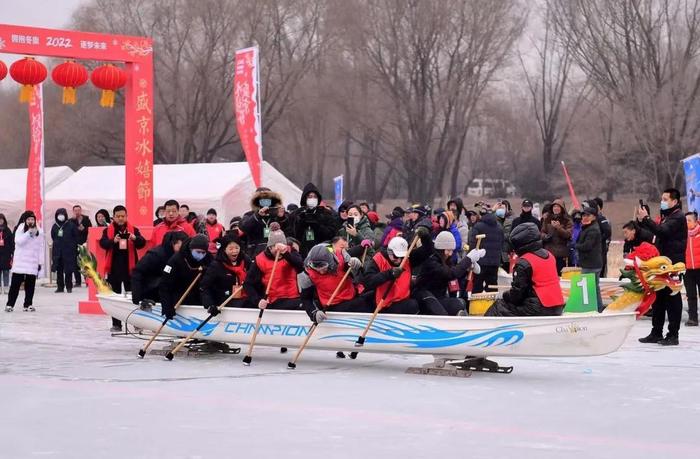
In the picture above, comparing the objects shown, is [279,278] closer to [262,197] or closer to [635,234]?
[262,197]

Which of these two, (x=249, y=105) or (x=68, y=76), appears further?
(x=249, y=105)

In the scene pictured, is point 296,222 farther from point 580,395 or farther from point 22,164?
point 22,164

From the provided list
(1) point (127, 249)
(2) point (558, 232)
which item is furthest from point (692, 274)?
(1) point (127, 249)

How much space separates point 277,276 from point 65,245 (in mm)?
10783

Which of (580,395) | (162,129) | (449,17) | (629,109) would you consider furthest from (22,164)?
(580,395)

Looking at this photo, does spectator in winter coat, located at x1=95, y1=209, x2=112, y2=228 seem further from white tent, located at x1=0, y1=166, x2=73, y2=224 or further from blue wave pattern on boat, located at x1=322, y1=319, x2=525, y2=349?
white tent, located at x1=0, y1=166, x2=73, y2=224

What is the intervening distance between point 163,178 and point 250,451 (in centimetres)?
2032

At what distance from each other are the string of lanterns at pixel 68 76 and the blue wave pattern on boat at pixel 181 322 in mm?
5765

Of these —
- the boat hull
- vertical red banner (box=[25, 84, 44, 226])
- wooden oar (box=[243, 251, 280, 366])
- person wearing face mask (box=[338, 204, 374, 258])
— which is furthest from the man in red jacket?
vertical red banner (box=[25, 84, 44, 226])

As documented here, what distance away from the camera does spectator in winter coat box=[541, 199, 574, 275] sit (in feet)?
49.5

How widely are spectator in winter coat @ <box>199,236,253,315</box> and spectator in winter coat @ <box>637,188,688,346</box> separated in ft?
14.8

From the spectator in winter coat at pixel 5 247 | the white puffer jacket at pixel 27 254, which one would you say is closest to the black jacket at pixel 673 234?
the white puffer jacket at pixel 27 254

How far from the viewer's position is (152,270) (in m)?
10.9

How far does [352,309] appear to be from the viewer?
9.81 meters
